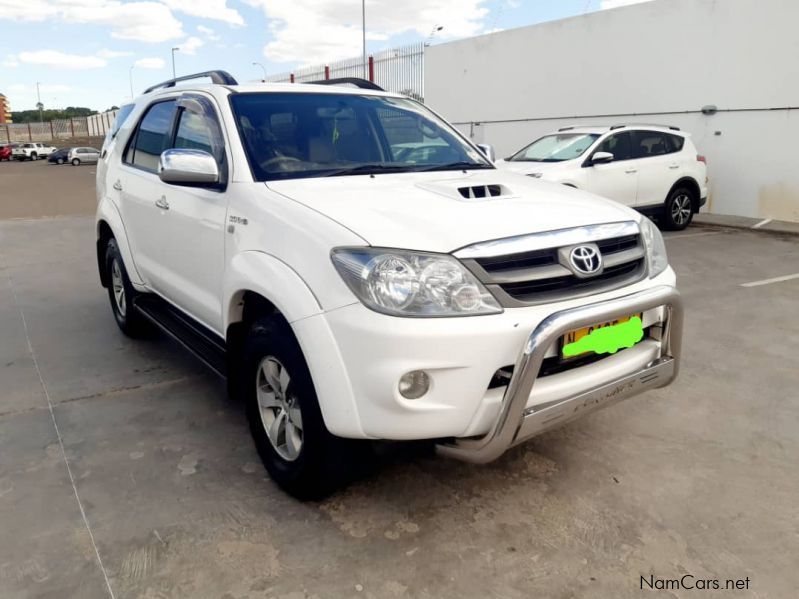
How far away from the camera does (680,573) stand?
7.74 feet

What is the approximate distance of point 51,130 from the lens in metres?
72.8

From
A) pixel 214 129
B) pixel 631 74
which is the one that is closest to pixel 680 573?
pixel 214 129

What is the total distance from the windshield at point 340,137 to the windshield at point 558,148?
20.1 ft

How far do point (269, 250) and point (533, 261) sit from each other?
1062 millimetres

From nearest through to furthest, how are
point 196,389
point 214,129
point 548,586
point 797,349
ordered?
point 548,586 < point 214,129 < point 196,389 < point 797,349

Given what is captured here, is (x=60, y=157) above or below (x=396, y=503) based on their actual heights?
above

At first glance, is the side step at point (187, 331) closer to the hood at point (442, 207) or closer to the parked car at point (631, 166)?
the hood at point (442, 207)

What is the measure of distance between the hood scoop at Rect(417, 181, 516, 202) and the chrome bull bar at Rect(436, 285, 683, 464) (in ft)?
2.31

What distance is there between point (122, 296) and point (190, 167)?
7.95 feet

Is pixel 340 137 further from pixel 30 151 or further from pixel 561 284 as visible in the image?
pixel 30 151

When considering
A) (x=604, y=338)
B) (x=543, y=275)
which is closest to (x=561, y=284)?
(x=543, y=275)

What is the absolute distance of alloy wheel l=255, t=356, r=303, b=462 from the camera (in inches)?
106

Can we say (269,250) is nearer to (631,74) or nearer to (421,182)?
(421,182)

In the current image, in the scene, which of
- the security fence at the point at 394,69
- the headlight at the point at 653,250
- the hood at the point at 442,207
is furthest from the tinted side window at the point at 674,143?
the security fence at the point at 394,69
